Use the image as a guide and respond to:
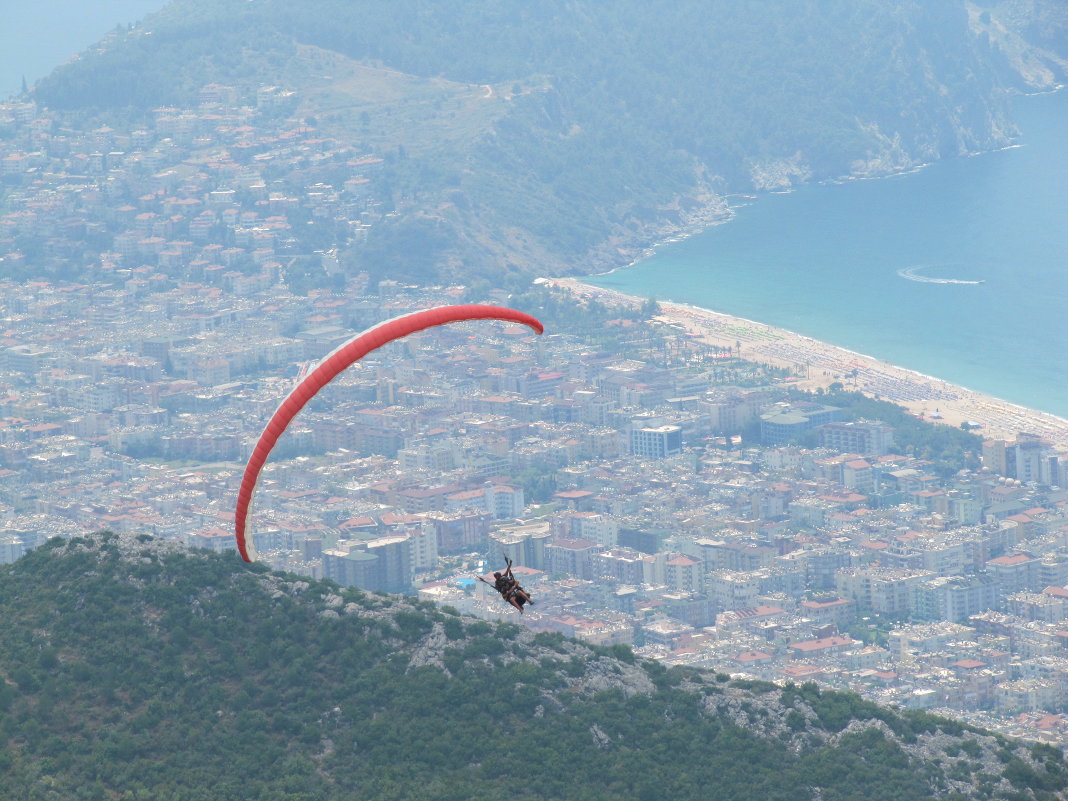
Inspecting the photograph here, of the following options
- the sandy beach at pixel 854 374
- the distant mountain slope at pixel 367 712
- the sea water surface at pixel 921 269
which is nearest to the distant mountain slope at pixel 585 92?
the sea water surface at pixel 921 269

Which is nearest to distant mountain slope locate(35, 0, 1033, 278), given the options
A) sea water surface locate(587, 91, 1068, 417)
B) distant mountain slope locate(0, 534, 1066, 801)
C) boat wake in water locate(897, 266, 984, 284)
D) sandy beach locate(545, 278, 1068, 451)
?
sea water surface locate(587, 91, 1068, 417)

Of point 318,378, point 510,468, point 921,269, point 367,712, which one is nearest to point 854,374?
point 510,468

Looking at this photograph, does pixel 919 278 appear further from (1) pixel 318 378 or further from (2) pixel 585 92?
(1) pixel 318 378

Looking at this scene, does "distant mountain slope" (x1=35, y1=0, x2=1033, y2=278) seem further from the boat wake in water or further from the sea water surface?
the boat wake in water

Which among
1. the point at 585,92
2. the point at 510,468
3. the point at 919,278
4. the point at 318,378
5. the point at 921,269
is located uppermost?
the point at 585,92

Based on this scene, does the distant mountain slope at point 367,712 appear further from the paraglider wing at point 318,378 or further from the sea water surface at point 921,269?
the sea water surface at point 921,269

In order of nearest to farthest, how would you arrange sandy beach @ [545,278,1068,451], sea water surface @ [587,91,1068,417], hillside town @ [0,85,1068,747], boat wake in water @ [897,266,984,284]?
hillside town @ [0,85,1068,747], sandy beach @ [545,278,1068,451], sea water surface @ [587,91,1068,417], boat wake in water @ [897,266,984,284]
